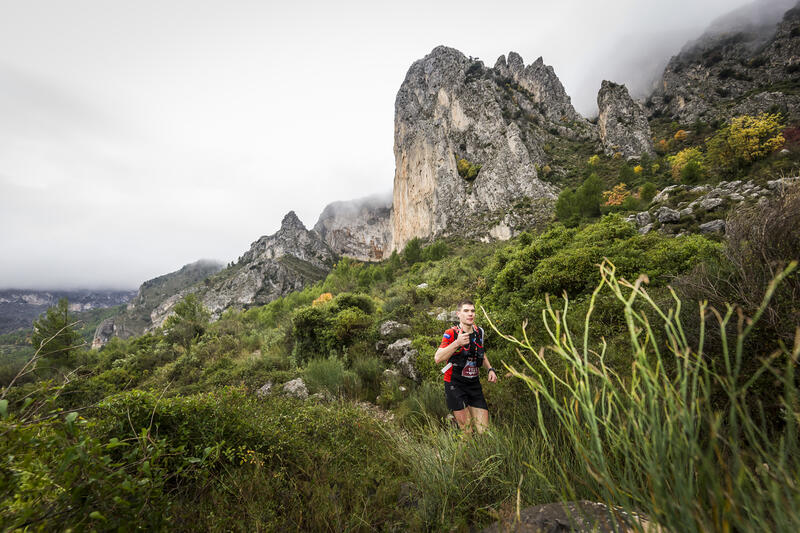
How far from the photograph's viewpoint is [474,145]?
1934 inches

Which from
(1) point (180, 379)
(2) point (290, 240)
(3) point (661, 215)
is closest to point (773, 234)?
(3) point (661, 215)

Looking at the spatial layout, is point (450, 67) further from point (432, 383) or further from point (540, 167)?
point (432, 383)

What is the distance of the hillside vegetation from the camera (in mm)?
909

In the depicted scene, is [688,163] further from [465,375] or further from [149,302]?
[149,302]

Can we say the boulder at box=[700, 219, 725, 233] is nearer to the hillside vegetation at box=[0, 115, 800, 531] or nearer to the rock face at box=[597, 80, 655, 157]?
the hillside vegetation at box=[0, 115, 800, 531]

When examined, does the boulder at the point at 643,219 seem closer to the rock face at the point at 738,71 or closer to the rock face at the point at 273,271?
the rock face at the point at 738,71

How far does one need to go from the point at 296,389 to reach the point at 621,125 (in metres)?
53.2

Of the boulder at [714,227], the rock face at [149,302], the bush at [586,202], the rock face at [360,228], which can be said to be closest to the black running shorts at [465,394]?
the boulder at [714,227]

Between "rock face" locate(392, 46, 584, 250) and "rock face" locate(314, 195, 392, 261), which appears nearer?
"rock face" locate(392, 46, 584, 250)

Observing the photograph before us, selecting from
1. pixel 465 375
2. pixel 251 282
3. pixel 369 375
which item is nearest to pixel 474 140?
pixel 369 375

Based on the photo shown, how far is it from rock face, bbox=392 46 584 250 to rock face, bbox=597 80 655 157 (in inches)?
183

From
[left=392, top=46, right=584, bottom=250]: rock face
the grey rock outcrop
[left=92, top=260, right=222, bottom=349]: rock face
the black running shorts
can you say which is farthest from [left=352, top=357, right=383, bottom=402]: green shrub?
[left=92, top=260, right=222, bottom=349]: rock face

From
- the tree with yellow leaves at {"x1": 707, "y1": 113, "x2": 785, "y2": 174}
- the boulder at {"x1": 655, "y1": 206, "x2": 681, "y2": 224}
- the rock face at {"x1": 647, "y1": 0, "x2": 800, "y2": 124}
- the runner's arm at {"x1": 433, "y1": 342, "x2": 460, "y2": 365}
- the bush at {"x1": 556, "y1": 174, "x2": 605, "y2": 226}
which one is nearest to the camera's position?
the runner's arm at {"x1": 433, "y1": 342, "x2": 460, "y2": 365}

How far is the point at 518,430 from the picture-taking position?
285cm
